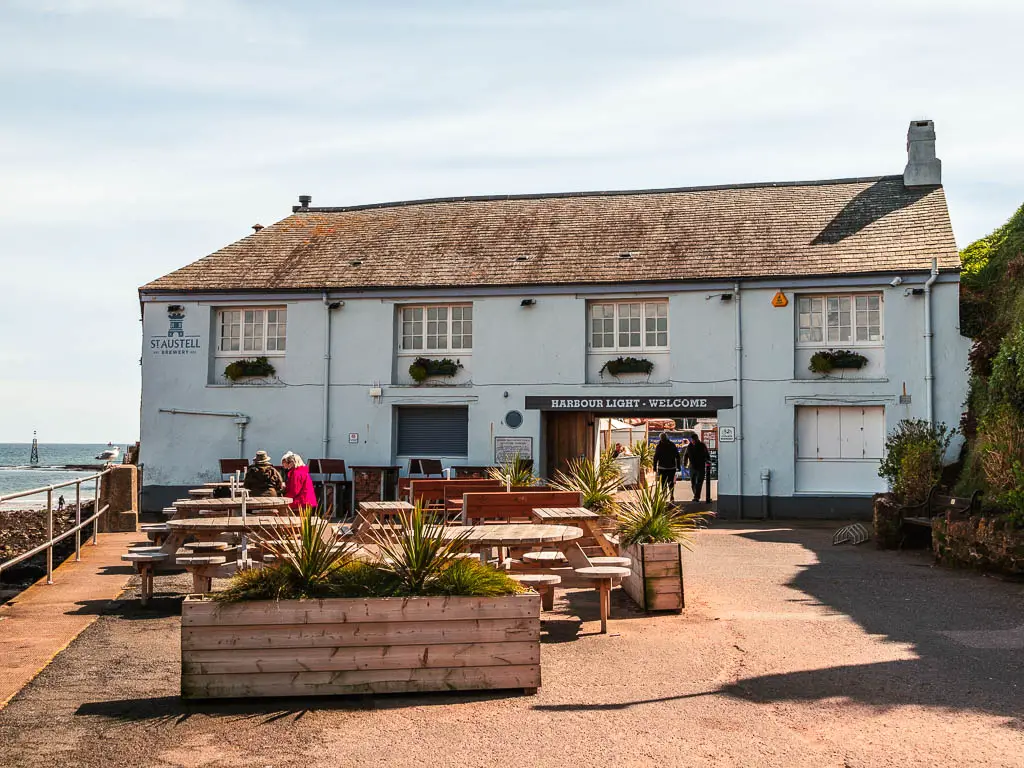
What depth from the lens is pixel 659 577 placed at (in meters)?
9.89

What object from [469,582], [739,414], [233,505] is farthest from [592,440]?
[469,582]

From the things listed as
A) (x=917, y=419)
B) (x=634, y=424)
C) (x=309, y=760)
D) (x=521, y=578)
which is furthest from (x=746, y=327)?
(x=634, y=424)

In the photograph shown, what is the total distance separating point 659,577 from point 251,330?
56.3ft

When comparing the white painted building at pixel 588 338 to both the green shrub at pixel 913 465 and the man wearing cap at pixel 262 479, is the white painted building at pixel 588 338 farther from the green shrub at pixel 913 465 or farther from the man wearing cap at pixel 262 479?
Answer: the man wearing cap at pixel 262 479

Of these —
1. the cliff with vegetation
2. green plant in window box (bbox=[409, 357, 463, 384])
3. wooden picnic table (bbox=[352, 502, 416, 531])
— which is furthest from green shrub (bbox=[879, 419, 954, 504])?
green plant in window box (bbox=[409, 357, 463, 384])

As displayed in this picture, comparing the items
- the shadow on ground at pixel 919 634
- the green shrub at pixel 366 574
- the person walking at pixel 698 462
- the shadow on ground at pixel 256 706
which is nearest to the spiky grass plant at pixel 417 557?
the green shrub at pixel 366 574

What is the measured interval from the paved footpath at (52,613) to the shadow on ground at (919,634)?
487 centimetres

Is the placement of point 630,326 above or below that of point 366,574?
above

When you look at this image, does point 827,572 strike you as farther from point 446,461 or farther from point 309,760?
point 446,461

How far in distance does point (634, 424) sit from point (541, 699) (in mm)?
39327

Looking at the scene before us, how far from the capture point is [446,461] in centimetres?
2378

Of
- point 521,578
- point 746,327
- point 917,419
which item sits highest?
point 746,327

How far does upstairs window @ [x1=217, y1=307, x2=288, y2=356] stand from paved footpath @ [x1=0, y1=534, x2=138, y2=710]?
1045cm

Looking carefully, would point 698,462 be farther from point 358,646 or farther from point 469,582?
point 358,646
